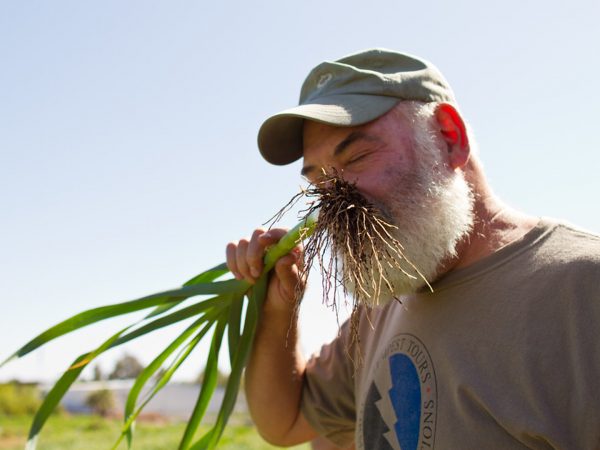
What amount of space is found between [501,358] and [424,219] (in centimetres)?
39

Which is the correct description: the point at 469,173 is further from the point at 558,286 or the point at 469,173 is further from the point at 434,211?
the point at 558,286

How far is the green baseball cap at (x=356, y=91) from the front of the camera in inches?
64.2

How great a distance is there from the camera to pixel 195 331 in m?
1.96

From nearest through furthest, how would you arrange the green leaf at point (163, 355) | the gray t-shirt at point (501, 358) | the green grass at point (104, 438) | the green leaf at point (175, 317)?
the gray t-shirt at point (501, 358), the green leaf at point (175, 317), the green leaf at point (163, 355), the green grass at point (104, 438)

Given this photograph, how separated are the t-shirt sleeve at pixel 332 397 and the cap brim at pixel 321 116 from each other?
0.63 metres

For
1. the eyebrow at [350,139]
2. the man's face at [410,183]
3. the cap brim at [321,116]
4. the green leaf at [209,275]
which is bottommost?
the green leaf at [209,275]

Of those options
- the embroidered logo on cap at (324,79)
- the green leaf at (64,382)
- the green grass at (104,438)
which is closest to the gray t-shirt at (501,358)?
the embroidered logo on cap at (324,79)

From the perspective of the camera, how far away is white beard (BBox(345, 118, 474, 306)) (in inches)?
61.2

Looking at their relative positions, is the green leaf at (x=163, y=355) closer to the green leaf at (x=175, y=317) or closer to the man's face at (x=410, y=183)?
the green leaf at (x=175, y=317)

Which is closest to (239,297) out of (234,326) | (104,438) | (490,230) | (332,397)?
(234,326)

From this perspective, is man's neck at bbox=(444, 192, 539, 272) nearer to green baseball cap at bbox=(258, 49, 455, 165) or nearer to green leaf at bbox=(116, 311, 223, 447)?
green baseball cap at bbox=(258, 49, 455, 165)

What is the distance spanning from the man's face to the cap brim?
3 cm

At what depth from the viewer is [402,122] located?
165 centimetres

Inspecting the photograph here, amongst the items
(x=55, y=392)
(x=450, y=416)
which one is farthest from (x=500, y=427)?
(x=55, y=392)
